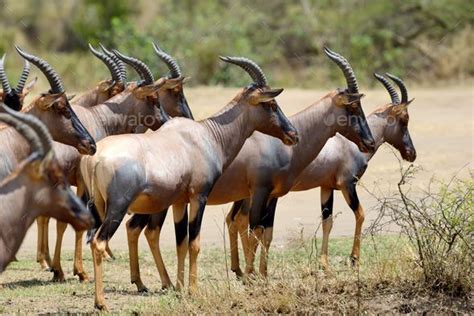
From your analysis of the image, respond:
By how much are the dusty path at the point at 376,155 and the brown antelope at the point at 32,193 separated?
406 centimetres

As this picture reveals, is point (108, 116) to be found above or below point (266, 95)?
below

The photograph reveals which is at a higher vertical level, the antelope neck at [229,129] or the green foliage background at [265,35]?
the green foliage background at [265,35]

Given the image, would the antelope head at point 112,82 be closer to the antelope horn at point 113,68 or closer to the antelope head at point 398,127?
the antelope horn at point 113,68

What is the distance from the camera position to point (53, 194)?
831 cm

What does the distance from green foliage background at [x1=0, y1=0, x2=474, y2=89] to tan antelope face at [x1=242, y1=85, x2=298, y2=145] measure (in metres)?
14.9

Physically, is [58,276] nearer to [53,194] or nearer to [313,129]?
[313,129]

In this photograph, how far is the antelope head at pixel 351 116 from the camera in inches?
521

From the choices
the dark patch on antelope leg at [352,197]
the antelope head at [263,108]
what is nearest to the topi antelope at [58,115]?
the antelope head at [263,108]

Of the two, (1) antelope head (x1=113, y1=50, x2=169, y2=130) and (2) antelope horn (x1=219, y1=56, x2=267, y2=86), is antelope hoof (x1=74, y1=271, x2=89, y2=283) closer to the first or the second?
(1) antelope head (x1=113, y1=50, x2=169, y2=130)

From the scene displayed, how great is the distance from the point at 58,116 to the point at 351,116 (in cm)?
356

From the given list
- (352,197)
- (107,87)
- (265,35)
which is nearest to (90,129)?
(107,87)

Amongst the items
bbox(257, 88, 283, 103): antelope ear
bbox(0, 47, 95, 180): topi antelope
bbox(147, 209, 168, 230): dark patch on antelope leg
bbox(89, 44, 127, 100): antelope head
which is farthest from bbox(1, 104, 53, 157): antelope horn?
bbox(89, 44, 127, 100): antelope head

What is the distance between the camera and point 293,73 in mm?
34188

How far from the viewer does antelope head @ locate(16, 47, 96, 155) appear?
11.7 m
